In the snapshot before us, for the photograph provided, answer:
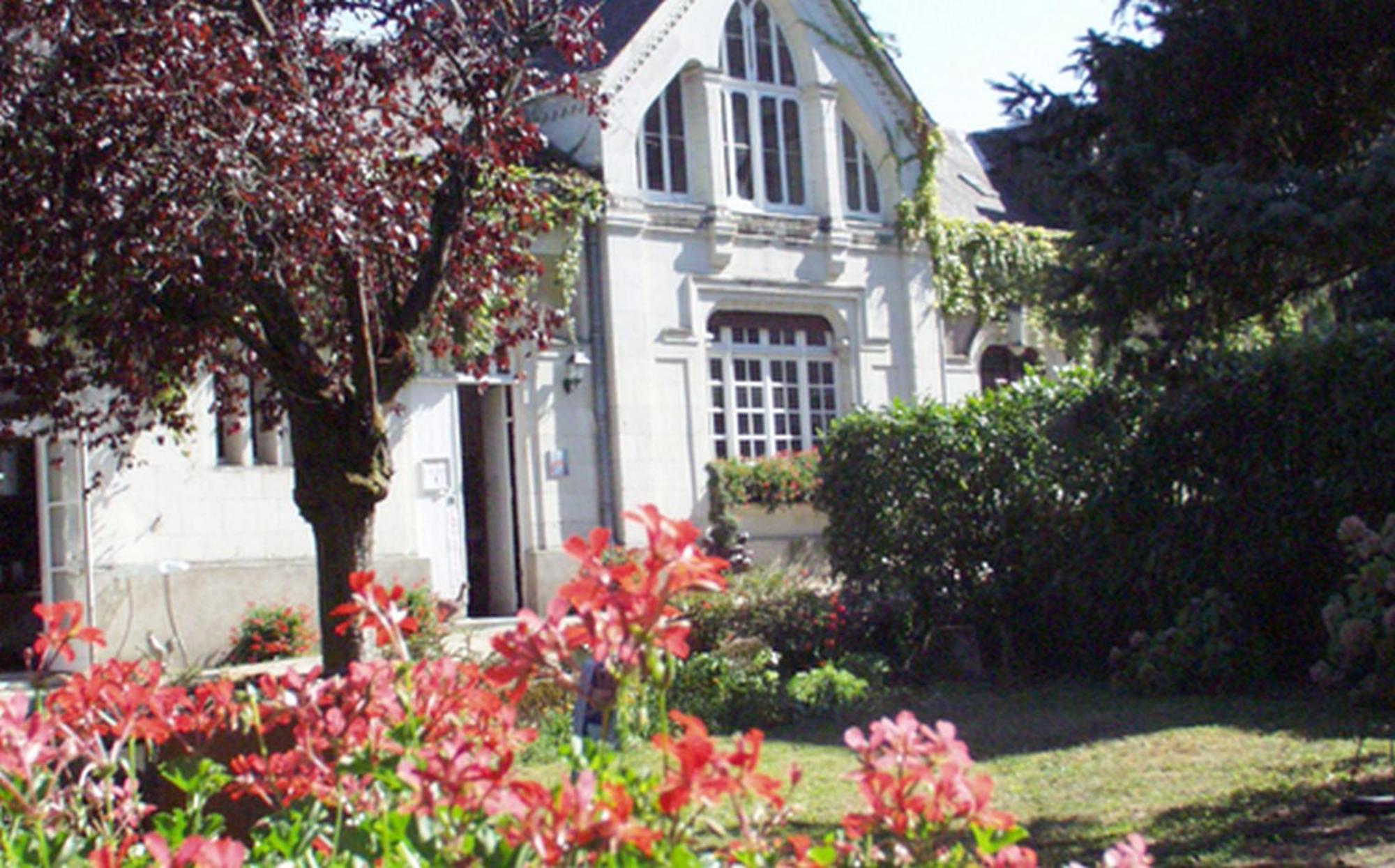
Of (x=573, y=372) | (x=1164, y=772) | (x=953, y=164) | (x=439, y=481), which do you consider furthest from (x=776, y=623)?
(x=953, y=164)

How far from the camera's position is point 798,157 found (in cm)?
1905

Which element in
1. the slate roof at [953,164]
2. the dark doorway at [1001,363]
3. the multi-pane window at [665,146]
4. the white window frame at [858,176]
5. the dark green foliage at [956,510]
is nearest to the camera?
the dark green foliage at [956,510]

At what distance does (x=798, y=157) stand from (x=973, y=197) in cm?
398

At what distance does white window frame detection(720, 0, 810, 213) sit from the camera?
1841 centimetres

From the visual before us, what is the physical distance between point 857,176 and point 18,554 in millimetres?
11083

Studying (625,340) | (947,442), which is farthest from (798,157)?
(947,442)

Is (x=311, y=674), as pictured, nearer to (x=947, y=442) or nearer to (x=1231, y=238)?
(x=1231, y=238)

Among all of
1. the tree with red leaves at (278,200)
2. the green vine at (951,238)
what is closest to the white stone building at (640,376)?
the green vine at (951,238)

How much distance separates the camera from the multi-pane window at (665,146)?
58.1ft

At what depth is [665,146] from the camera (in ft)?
58.5

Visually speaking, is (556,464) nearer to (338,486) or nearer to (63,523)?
→ (63,523)

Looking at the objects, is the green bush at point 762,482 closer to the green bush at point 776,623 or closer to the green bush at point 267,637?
the green bush at point 776,623

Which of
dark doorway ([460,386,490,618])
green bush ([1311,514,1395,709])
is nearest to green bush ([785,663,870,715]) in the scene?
green bush ([1311,514,1395,709])

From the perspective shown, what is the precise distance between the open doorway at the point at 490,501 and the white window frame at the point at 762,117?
403cm
